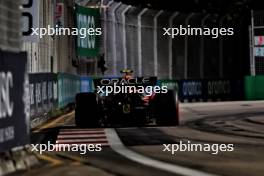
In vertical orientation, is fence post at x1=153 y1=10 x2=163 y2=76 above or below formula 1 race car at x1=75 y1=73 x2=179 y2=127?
above

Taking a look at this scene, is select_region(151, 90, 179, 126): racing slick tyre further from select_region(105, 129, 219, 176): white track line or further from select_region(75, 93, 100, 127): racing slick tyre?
select_region(105, 129, 219, 176): white track line

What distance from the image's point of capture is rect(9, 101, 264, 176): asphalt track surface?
31.9 feet

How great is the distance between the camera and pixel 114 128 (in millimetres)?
18219

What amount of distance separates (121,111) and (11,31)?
8380 millimetres

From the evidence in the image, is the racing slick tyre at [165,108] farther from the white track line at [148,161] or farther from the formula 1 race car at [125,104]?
the white track line at [148,161]

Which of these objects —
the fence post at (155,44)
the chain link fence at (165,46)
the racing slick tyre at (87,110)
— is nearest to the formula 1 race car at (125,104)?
the racing slick tyre at (87,110)

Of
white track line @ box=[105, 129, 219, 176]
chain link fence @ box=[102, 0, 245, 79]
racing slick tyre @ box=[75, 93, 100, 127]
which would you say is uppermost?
chain link fence @ box=[102, 0, 245, 79]

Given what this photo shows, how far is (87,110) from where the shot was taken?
1844 cm

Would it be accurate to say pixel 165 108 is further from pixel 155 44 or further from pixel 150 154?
pixel 155 44

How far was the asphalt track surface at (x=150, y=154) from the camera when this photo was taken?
9.73 meters

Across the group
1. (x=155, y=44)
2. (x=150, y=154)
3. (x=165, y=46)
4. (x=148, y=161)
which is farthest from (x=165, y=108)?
(x=165, y=46)

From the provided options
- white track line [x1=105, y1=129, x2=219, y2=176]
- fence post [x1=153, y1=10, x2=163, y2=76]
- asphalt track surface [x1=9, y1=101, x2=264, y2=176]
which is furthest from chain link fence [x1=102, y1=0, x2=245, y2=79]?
white track line [x1=105, y1=129, x2=219, y2=176]

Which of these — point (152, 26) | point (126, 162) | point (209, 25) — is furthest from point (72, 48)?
point (126, 162)

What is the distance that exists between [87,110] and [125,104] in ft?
3.46
